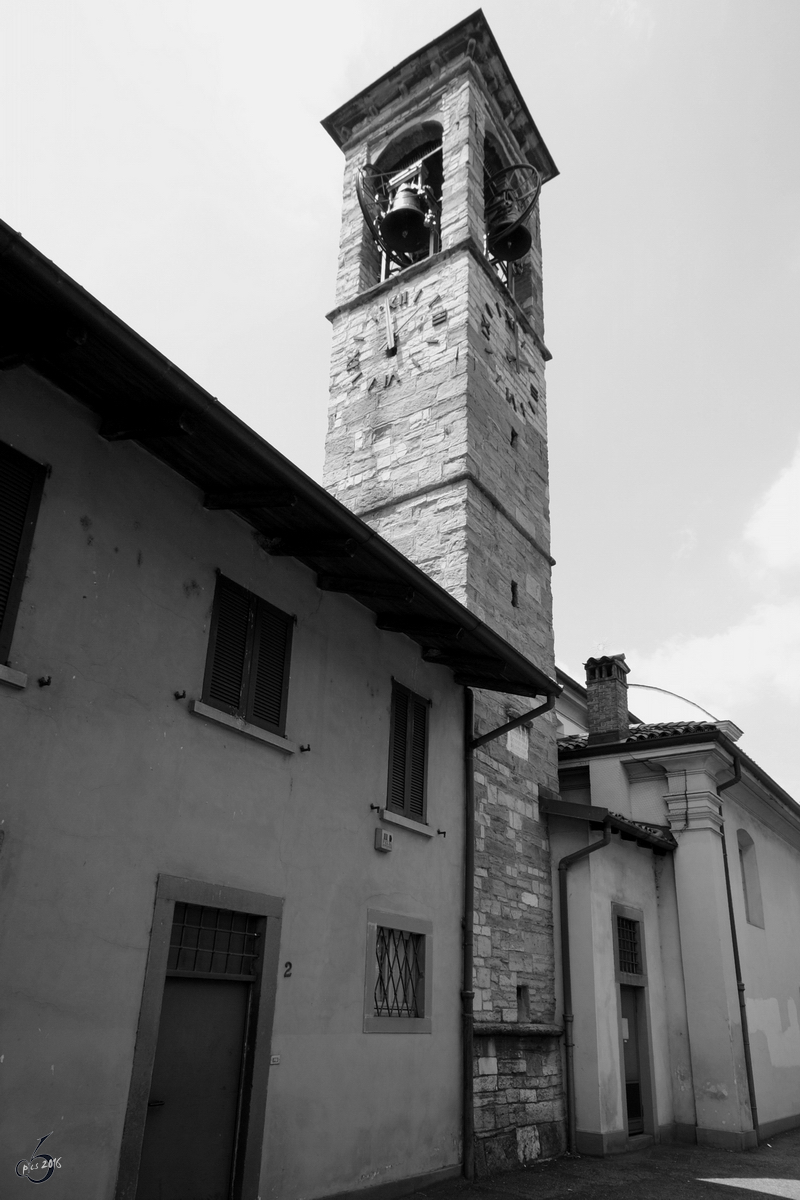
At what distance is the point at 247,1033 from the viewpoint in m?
5.80

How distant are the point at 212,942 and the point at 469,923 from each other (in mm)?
3372

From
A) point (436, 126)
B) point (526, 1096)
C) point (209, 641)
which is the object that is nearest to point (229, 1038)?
point (209, 641)

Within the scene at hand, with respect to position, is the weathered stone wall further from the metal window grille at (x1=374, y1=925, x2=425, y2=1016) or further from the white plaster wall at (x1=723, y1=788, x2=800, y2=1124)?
the white plaster wall at (x1=723, y1=788, x2=800, y2=1124)

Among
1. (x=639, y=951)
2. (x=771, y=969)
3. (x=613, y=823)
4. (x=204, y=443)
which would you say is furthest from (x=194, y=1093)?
(x=771, y=969)

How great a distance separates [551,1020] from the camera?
9.38 meters

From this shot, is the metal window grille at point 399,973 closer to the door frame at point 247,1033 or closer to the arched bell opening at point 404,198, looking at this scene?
the door frame at point 247,1033

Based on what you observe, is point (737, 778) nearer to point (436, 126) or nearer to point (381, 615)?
point (381, 615)

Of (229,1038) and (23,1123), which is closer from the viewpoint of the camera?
(23,1123)

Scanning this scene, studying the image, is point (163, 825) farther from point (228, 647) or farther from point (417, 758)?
point (417, 758)

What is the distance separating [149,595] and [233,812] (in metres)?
1.53

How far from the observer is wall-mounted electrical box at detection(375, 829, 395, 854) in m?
7.28

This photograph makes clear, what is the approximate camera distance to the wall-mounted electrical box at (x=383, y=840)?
287 inches

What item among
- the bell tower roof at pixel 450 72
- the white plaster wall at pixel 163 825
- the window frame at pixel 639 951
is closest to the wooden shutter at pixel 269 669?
the white plaster wall at pixel 163 825

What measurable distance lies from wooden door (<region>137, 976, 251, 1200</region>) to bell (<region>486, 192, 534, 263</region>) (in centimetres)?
1248
